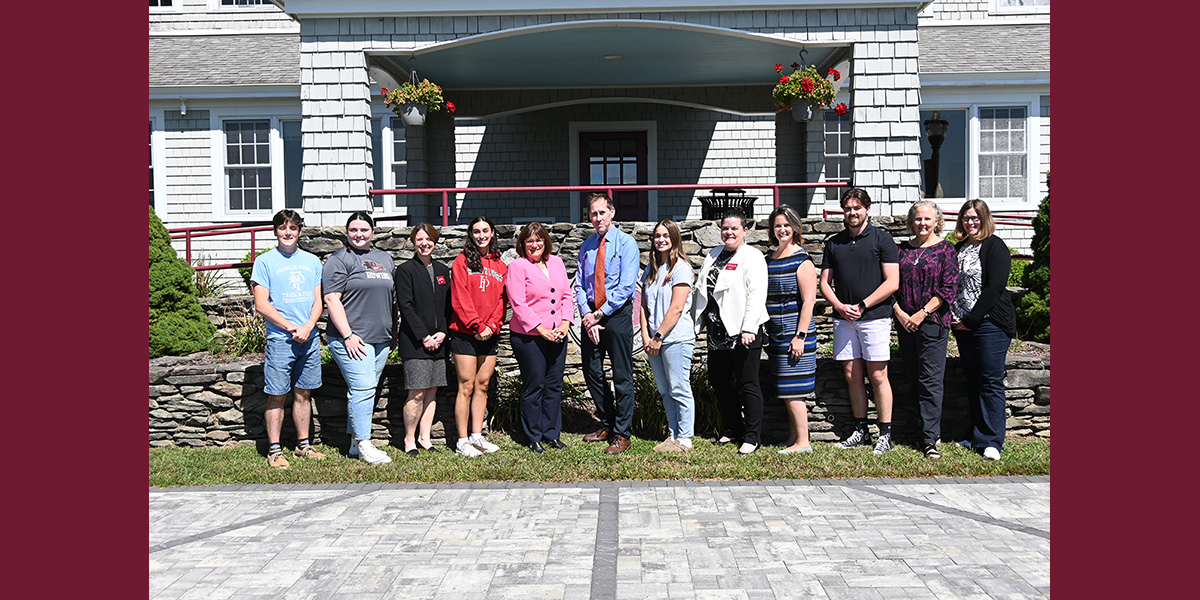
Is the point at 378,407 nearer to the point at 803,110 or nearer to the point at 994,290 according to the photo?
the point at 994,290

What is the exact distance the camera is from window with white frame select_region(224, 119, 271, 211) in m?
15.7

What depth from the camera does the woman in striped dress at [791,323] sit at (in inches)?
276

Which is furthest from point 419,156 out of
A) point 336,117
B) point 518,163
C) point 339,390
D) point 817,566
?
point 817,566

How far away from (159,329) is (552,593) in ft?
20.5

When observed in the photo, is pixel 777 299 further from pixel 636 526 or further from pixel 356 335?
pixel 356 335

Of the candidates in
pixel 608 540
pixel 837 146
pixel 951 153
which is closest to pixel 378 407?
pixel 608 540

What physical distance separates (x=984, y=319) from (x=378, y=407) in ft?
16.3

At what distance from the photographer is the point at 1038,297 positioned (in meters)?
9.14

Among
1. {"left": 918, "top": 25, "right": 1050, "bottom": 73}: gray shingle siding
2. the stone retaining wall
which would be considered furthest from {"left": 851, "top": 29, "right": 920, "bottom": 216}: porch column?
{"left": 918, "top": 25, "right": 1050, "bottom": 73}: gray shingle siding

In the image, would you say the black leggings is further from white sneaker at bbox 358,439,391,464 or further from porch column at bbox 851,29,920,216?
porch column at bbox 851,29,920,216

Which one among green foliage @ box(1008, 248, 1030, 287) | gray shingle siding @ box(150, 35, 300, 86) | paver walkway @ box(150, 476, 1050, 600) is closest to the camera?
paver walkway @ box(150, 476, 1050, 600)

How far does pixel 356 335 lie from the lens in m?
6.84

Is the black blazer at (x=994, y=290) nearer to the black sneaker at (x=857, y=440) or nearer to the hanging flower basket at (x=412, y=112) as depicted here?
the black sneaker at (x=857, y=440)

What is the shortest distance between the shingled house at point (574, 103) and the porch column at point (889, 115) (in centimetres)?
2
